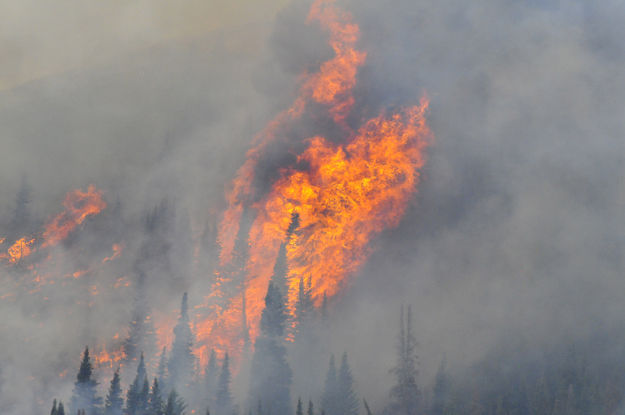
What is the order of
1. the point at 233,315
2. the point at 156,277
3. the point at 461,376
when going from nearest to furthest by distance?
the point at 461,376 < the point at 233,315 < the point at 156,277

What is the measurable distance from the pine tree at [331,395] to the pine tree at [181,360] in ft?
99.5

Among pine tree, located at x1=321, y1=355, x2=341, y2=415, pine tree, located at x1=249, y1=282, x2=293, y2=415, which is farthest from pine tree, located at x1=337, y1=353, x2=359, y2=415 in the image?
pine tree, located at x1=249, y1=282, x2=293, y2=415

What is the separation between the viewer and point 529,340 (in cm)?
17762

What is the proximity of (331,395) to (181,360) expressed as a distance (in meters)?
34.0

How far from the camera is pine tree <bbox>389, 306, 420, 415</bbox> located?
14800 cm

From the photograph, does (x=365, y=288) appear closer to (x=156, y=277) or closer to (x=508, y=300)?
(x=508, y=300)

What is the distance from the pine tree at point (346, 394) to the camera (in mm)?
137000

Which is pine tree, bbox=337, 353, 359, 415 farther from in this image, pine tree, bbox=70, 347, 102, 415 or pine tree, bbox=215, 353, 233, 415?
pine tree, bbox=70, 347, 102, 415

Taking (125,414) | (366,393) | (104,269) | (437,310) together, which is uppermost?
(104,269)

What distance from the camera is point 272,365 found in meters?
144

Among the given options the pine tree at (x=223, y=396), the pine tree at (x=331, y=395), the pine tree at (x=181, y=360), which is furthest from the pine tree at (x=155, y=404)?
the pine tree at (x=331, y=395)

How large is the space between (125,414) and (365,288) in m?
84.2

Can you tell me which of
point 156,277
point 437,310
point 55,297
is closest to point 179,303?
point 156,277

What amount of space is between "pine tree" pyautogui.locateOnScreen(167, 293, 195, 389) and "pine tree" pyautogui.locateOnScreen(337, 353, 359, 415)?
3310cm
